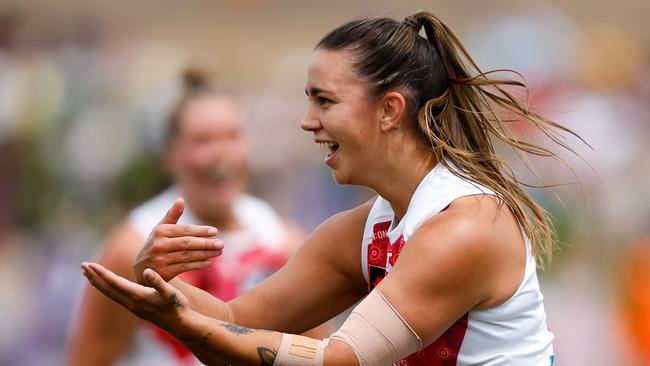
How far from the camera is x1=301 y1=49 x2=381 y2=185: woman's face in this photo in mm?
2928

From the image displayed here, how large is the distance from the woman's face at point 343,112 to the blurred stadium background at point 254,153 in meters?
3.40

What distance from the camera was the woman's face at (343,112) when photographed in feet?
9.61

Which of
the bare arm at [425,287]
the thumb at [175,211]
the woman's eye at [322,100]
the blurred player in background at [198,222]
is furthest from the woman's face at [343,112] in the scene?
the blurred player in background at [198,222]

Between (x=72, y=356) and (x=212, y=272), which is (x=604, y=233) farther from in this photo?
(x=72, y=356)

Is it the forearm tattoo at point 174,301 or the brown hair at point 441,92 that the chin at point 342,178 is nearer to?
the brown hair at point 441,92

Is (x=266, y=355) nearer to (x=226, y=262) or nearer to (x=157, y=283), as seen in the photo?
(x=157, y=283)

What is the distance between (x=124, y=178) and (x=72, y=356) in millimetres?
2437

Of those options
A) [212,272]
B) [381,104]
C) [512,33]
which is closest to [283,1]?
[512,33]

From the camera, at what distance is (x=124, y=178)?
7.15 m

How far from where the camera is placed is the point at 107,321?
4773mm

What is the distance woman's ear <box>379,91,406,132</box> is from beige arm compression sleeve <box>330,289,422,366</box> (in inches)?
19.3

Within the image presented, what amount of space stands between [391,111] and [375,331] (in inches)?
24.3

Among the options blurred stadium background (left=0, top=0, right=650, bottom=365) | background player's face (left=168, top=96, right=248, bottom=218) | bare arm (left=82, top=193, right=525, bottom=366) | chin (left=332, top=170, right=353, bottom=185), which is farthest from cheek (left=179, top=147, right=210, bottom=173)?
bare arm (left=82, top=193, right=525, bottom=366)

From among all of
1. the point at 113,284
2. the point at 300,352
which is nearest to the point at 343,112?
the point at 300,352
